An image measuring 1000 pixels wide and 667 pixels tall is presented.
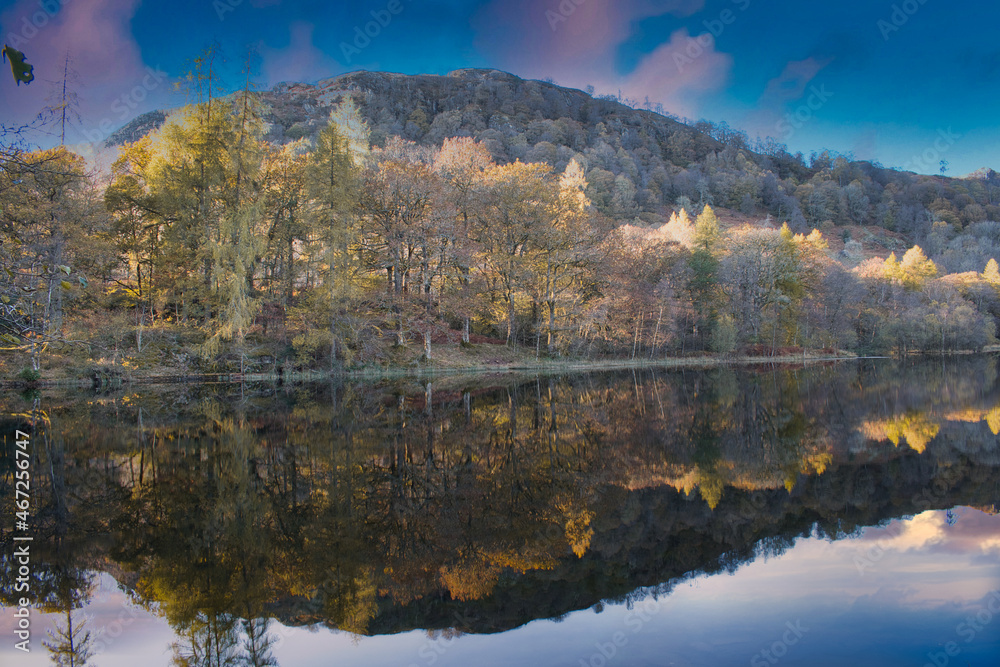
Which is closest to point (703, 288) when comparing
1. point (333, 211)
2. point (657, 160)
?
point (333, 211)

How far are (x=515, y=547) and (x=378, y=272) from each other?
111 feet

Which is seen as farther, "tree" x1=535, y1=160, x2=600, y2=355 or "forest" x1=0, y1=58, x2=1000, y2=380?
"tree" x1=535, y1=160, x2=600, y2=355

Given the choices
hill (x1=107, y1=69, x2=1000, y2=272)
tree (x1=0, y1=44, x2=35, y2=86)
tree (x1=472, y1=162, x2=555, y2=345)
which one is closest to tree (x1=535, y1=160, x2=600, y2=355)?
tree (x1=472, y1=162, x2=555, y2=345)

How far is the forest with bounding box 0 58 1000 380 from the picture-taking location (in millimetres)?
27297

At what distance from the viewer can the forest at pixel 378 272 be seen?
27297 millimetres

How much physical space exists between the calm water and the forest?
2.87 metres

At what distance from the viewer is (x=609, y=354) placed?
43656 mm

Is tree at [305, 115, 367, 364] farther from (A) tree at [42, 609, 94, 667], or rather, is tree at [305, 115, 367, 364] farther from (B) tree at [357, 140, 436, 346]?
(A) tree at [42, 609, 94, 667]

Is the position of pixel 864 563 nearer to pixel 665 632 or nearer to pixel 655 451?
pixel 665 632

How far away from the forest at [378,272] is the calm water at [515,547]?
287cm

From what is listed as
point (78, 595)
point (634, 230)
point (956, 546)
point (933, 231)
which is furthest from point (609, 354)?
point (933, 231)

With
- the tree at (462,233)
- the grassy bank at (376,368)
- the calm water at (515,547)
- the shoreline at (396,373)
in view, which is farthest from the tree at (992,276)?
the calm water at (515,547)

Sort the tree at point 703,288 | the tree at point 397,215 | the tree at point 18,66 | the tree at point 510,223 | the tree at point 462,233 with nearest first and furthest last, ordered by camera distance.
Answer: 1. the tree at point 18,66
2. the tree at point 397,215
3. the tree at point 462,233
4. the tree at point 510,223
5. the tree at point 703,288

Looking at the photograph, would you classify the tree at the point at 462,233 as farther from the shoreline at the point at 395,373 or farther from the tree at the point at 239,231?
the tree at the point at 239,231
